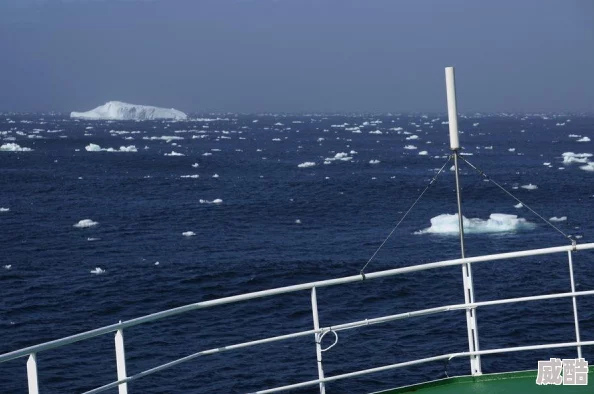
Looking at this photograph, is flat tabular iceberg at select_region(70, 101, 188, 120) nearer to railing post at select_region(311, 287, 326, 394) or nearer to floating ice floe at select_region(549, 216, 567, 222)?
floating ice floe at select_region(549, 216, 567, 222)

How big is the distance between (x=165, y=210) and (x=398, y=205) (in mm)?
11806

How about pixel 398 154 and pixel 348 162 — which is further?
pixel 398 154

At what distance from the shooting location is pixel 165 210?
40.4 metres

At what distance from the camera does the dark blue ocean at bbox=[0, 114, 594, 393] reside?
1752cm

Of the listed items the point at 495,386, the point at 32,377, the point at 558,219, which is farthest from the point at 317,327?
the point at 558,219

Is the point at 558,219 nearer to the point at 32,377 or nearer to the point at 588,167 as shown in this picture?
the point at 588,167

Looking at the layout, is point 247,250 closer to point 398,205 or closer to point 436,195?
point 398,205

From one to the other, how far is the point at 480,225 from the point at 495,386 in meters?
29.5

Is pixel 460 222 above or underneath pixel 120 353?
above

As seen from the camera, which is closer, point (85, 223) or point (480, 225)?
point (480, 225)

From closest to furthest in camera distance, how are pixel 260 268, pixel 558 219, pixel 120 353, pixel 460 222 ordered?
pixel 120 353 < pixel 460 222 < pixel 260 268 < pixel 558 219

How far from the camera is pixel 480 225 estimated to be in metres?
33.7

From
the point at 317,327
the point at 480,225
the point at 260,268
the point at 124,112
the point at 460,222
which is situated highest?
the point at 124,112

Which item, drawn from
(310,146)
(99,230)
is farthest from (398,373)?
(310,146)
